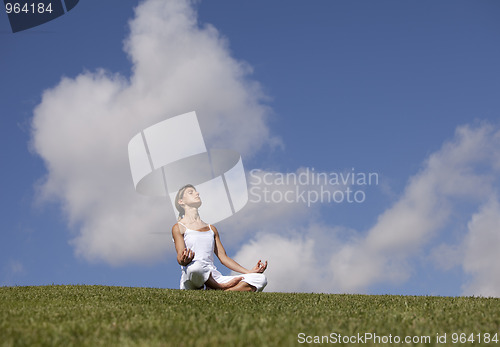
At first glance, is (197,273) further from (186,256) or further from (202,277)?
(186,256)

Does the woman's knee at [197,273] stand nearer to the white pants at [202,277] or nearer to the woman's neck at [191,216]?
the white pants at [202,277]

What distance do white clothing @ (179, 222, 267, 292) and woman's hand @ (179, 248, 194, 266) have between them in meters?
0.21

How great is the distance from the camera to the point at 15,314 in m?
8.41

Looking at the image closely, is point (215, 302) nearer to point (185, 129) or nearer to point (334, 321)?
point (334, 321)

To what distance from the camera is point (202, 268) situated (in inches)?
565

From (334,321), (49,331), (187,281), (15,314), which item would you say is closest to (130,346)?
(49,331)

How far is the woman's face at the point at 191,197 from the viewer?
51.4 ft

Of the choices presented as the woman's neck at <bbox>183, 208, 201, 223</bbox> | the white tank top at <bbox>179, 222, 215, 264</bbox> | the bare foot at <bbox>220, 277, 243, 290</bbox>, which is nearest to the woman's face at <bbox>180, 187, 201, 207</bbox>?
the woman's neck at <bbox>183, 208, 201, 223</bbox>

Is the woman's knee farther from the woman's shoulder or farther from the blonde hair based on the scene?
the blonde hair

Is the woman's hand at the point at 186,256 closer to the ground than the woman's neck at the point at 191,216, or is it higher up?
closer to the ground

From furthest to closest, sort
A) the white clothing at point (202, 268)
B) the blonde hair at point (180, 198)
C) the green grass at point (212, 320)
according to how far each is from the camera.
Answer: the blonde hair at point (180, 198)
the white clothing at point (202, 268)
the green grass at point (212, 320)

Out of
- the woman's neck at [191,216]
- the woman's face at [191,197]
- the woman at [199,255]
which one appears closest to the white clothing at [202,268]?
the woman at [199,255]

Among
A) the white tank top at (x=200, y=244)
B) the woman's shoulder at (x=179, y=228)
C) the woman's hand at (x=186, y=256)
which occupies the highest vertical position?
the woman's shoulder at (x=179, y=228)

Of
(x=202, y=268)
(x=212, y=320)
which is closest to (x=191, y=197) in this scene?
(x=202, y=268)
